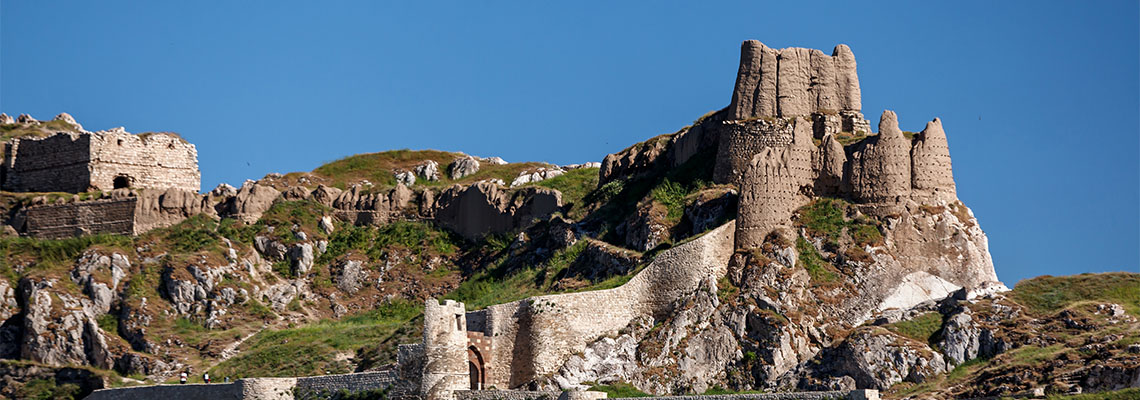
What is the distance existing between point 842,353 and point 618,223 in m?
15.4

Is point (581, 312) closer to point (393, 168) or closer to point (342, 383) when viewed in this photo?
point (342, 383)

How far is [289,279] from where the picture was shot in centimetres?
8200

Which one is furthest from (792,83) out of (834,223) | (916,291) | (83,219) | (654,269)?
(83,219)

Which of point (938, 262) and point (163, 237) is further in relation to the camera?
point (163, 237)

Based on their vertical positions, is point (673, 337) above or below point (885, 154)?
below

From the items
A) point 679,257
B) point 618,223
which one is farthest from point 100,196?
point 679,257

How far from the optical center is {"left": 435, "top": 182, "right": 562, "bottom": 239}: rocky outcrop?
8181 centimetres

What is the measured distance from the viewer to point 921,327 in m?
63.2

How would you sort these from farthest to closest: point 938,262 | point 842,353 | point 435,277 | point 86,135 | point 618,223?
point 86,135 < point 435,277 < point 618,223 < point 938,262 < point 842,353

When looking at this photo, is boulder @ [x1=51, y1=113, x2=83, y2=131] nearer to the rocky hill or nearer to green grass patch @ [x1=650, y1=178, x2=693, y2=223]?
the rocky hill

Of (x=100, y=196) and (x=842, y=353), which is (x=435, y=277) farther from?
(x=842, y=353)

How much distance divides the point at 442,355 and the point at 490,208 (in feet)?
68.6

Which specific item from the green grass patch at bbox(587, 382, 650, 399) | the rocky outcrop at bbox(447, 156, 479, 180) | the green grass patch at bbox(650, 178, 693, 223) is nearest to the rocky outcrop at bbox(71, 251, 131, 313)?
the green grass patch at bbox(650, 178, 693, 223)

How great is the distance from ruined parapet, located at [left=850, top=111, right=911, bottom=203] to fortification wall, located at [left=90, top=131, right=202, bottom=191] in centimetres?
3485
